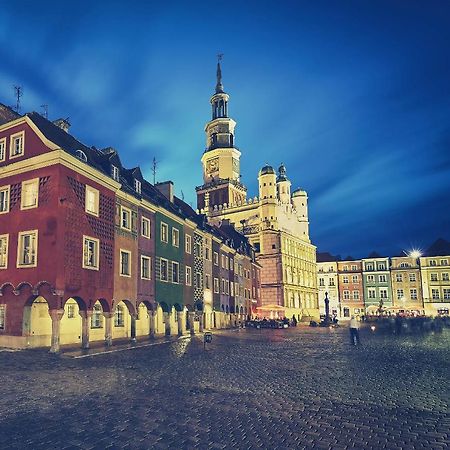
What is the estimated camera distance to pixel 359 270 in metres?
108

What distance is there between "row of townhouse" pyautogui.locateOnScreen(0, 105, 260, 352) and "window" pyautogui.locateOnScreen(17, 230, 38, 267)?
0.06m

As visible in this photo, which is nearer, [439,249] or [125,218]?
[125,218]

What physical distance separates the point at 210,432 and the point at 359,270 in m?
107

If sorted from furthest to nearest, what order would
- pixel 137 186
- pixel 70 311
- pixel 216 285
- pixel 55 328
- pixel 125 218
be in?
pixel 216 285 → pixel 137 186 → pixel 125 218 → pixel 70 311 → pixel 55 328

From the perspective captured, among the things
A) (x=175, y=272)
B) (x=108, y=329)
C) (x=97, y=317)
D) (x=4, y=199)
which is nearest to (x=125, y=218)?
(x=97, y=317)

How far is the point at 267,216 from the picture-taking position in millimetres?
86250

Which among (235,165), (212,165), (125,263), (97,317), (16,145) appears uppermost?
(212,165)

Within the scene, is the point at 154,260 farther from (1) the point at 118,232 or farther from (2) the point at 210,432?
(2) the point at 210,432

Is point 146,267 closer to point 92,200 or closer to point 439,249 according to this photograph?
point 92,200

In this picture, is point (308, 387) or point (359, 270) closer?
point (308, 387)

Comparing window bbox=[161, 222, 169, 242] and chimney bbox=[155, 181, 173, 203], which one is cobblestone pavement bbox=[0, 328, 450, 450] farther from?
chimney bbox=[155, 181, 173, 203]

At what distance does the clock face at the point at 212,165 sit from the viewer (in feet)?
320

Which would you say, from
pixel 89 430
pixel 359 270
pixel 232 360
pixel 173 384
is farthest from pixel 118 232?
pixel 359 270

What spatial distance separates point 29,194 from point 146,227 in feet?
33.3
